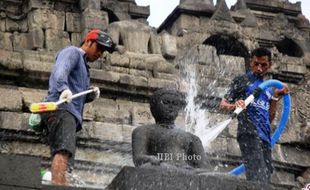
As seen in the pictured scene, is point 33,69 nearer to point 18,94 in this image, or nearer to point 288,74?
point 18,94

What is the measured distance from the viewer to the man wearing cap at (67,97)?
13.7 m

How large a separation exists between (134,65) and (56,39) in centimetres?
150

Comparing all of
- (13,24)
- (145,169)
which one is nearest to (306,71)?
(13,24)

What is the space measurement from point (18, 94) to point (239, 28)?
512cm

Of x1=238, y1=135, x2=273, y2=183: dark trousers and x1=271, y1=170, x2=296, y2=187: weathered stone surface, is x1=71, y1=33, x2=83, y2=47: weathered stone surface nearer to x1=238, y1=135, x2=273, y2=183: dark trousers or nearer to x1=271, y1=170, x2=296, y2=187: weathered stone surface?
x1=271, y1=170, x2=296, y2=187: weathered stone surface

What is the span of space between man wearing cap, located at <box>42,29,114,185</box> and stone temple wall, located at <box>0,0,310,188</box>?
163 inches

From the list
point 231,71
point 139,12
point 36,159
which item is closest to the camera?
point 36,159

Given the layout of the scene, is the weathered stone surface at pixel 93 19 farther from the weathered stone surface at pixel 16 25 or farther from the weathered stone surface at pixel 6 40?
the weathered stone surface at pixel 6 40

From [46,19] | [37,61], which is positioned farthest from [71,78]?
[46,19]

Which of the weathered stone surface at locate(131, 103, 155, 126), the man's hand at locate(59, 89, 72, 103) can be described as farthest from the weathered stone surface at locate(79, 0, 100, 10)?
the man's hand at locate(59, 89, 72, 103)

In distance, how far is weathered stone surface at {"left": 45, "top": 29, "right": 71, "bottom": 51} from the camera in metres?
21.6

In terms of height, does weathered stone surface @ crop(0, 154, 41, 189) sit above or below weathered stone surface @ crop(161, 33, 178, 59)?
below

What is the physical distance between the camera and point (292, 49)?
24.7 meters

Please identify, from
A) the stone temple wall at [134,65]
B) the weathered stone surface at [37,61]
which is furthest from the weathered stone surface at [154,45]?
the weathered stone surface at [37,61]
